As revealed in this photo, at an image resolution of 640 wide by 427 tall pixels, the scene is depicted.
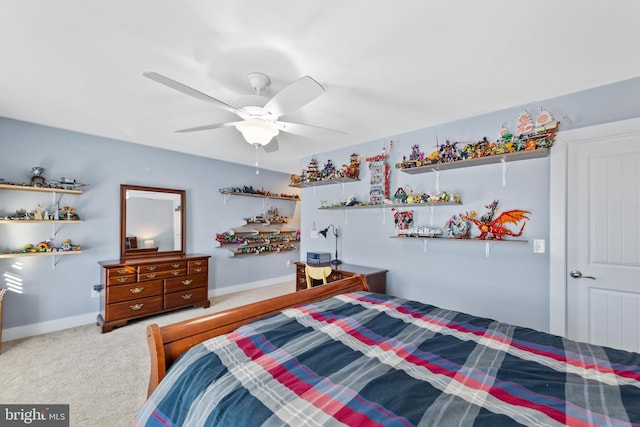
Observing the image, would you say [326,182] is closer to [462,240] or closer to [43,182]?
[462,240]

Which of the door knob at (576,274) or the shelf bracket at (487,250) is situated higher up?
the shelf bracket at (487,250)

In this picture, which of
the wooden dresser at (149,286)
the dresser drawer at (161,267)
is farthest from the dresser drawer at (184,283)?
the dresser drawer at (161,267)

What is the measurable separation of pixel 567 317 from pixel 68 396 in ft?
12.8

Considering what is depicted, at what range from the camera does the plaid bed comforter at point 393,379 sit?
82cm

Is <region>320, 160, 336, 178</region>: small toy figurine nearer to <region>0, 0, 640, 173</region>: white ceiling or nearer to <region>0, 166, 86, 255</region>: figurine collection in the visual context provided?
<region>0, 0, 640, 173</region>: white ceiling

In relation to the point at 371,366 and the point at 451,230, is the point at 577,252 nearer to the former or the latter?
the point at 451,230

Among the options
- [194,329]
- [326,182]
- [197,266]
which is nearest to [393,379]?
[194,329]

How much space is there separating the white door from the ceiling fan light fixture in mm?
2455

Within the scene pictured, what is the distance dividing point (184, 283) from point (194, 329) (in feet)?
9.18

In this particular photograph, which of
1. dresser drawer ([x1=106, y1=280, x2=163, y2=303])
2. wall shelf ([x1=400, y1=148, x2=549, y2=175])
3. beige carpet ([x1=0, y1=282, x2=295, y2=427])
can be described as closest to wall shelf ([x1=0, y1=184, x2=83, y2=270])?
dresser drawer ([x1=106, y1=280, x2=163, y2=303])

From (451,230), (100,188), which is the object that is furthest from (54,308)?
(451,230)

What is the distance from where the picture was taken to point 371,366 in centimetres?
111

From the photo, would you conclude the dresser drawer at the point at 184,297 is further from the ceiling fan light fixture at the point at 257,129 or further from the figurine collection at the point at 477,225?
the figurine collection at the point at 477,225

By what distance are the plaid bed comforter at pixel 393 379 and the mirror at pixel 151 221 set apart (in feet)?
10.6
